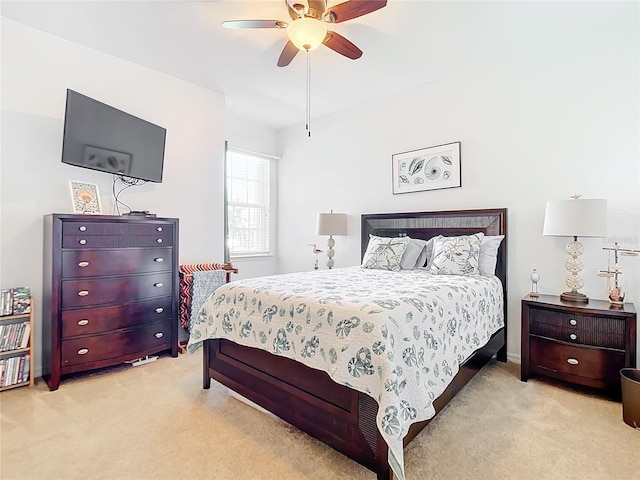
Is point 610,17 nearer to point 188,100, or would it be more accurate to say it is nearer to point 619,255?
point 619,255

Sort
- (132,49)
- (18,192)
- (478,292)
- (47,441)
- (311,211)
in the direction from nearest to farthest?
(47,441)
(478,292)
(18,192)
(132,49)
(311,211)

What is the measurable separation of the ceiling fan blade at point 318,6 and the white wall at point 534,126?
127 cm

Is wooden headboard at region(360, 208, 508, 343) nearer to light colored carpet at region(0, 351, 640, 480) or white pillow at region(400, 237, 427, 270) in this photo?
white pillow at region(400, 237, 427, 270)

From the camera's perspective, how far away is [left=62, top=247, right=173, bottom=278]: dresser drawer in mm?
2580

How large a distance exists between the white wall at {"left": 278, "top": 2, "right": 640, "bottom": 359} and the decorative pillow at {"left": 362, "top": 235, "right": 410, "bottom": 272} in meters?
0.57

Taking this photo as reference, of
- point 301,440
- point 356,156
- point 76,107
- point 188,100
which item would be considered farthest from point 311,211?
point 301,440

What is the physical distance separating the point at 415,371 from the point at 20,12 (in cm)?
371

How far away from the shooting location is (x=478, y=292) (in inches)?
98.7

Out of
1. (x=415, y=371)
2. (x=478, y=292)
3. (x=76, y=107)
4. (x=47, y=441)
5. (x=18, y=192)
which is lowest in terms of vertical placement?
(x=47, y=441)

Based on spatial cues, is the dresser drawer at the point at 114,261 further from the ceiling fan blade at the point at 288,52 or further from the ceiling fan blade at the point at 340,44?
the ceiling fan blade at the point at 340,44

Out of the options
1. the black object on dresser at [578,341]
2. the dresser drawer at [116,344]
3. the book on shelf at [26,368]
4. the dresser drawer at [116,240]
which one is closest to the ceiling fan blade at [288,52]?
the dresser drawer at [116,240]

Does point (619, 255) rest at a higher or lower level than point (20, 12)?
lower

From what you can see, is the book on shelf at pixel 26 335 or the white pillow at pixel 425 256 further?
the white pillow at pixel 425 256

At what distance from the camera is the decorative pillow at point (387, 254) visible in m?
3.39
